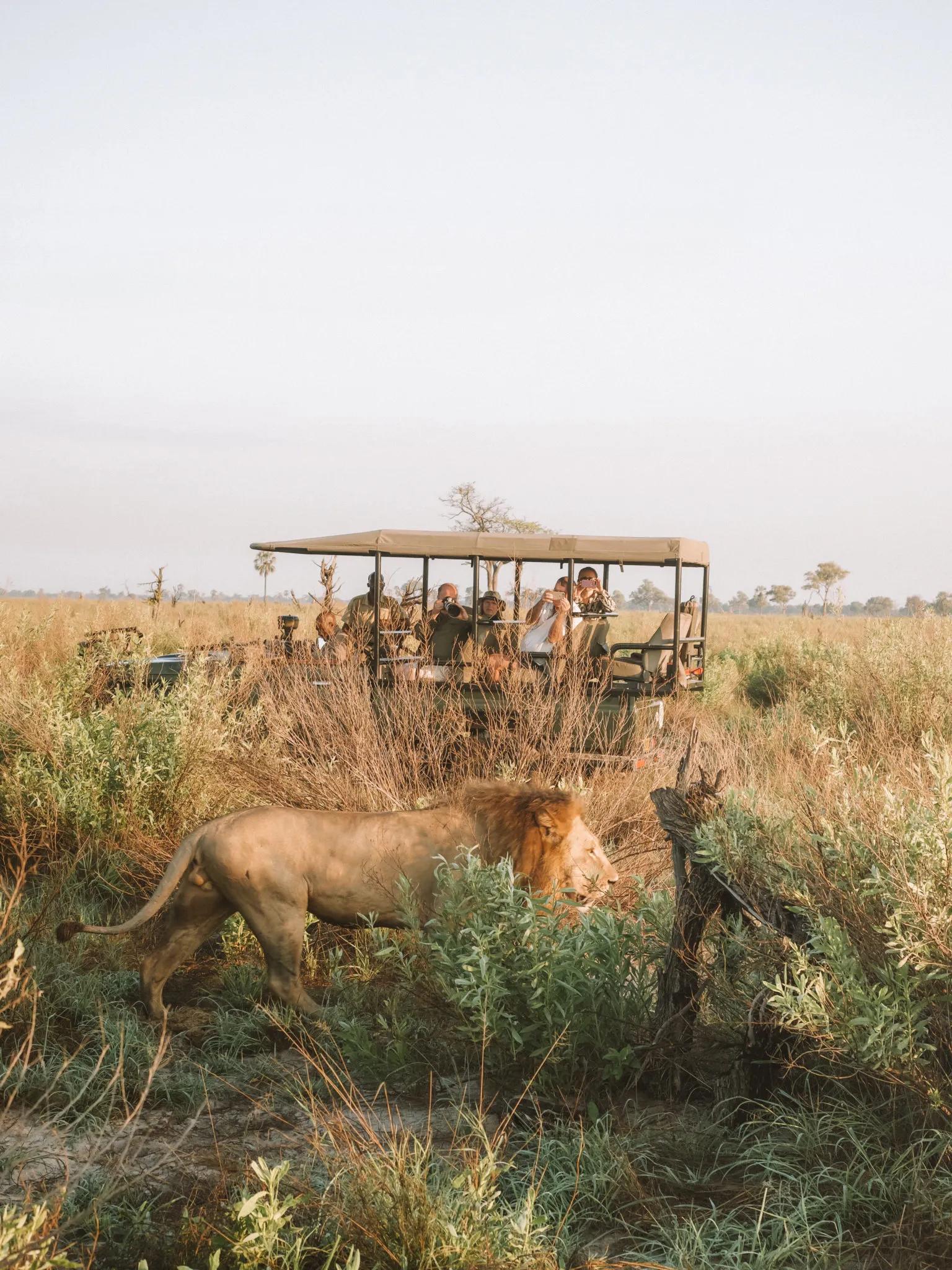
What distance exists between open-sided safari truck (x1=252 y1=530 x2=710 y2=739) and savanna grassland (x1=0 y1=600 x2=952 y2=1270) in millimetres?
2546

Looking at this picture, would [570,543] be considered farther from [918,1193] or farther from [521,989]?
[918,1193]

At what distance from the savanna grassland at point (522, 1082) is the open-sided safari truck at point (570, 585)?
2546 mm

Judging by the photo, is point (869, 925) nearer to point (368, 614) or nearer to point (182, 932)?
point (182, 932)

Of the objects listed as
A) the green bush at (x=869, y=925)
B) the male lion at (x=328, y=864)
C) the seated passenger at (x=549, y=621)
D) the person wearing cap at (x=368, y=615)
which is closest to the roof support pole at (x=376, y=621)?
the person wearing cap at (x=368, y=615)

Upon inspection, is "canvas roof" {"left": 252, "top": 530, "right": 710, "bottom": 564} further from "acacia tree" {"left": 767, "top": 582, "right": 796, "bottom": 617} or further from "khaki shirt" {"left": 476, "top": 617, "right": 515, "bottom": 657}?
"acacia tree" {"left": 767, "top": 582, "right": 796, "bottom": 617}

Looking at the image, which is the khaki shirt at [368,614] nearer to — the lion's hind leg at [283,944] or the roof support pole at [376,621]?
the roof support pole at [376,621]

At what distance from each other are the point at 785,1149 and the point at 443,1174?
1033 millimetres

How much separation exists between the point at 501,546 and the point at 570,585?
24.1 inches

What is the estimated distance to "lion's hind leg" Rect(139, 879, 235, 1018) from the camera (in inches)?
187

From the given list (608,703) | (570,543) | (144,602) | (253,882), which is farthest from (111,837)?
(144,602)

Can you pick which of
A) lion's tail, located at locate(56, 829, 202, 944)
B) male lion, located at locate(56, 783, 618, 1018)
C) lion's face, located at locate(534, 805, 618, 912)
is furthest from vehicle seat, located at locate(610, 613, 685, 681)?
lion's tail, located at locate(56, 829, 202, 944)

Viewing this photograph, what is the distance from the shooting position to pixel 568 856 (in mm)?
4895

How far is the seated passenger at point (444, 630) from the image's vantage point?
8.87 m

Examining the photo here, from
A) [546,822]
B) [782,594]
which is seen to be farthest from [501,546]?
[782,594]
